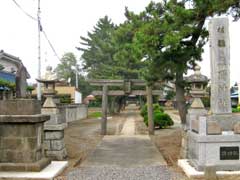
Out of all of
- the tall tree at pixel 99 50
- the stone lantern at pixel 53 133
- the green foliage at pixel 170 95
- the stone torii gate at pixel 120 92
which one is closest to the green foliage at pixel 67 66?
the green foliage at pixel 170 95

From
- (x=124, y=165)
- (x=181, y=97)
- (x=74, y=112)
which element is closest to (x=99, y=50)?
(x=74, y=112)

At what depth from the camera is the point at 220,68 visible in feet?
29.9

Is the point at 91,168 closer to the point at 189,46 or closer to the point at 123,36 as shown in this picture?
the point at 189,46

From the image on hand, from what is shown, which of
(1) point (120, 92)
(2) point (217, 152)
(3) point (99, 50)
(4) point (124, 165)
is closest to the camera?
(2) point (217, 152)

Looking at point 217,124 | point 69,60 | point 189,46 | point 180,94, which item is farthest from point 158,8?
point 69,60

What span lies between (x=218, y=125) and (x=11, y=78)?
2158 cm

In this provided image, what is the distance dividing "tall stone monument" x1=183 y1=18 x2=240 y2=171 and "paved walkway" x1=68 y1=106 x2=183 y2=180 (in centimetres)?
88

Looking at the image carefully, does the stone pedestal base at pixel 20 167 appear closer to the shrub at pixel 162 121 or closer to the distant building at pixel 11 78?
the distant building at pixel 11 78

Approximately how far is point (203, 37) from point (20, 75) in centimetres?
738

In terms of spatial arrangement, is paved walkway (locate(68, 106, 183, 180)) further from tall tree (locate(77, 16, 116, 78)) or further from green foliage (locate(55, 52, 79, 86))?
green foliage (locate(55, 52, 79, 86))

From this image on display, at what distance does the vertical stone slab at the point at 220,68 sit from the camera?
9062mm

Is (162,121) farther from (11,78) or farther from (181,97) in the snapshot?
(11,78)

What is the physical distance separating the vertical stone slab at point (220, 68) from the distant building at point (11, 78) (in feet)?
14.9

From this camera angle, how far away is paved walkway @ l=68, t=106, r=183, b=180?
831 centimetres
